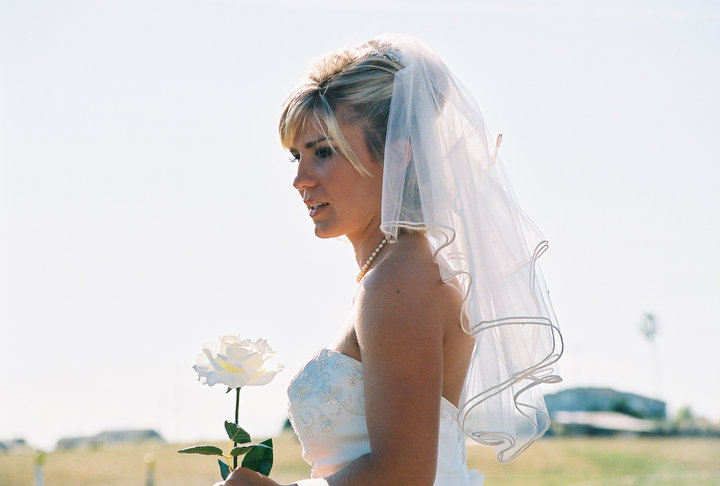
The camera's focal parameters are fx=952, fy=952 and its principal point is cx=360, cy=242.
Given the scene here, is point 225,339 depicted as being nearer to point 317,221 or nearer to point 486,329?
point 317,221

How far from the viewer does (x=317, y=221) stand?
333 centimetres

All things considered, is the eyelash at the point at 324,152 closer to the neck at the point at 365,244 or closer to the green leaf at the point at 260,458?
the neck at the point at 365,244

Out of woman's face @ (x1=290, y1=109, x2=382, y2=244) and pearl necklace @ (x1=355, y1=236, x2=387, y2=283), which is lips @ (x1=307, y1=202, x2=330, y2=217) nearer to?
woman's face @ (x1=290, y1=109, x2=382, y2=244)

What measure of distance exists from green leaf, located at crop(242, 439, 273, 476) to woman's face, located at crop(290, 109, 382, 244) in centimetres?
79

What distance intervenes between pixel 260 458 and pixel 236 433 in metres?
0.11

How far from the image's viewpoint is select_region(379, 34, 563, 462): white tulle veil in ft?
9.88

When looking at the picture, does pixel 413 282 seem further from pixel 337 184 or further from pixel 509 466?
pixel 509 466

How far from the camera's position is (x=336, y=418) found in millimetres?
3059

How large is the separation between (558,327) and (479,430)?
0.42 meters

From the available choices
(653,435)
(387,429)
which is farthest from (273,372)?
(653,435)

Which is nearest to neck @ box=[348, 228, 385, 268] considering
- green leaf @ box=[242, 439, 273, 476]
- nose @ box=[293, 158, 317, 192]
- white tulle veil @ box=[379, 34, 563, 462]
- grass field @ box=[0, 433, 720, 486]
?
white tulle veil @ box=[379, 34, 563, 462]

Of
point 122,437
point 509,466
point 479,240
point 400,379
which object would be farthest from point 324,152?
point 122,437

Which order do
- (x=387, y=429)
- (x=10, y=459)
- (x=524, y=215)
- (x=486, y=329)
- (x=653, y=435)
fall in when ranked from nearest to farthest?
(x=387, y=429) < (x=486, y=329) < (x=524, y=215) < (x=10, y=459) < (x=653, y=435)

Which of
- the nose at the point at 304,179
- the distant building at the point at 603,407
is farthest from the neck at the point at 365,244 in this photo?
the distant building at the point at 603,407
